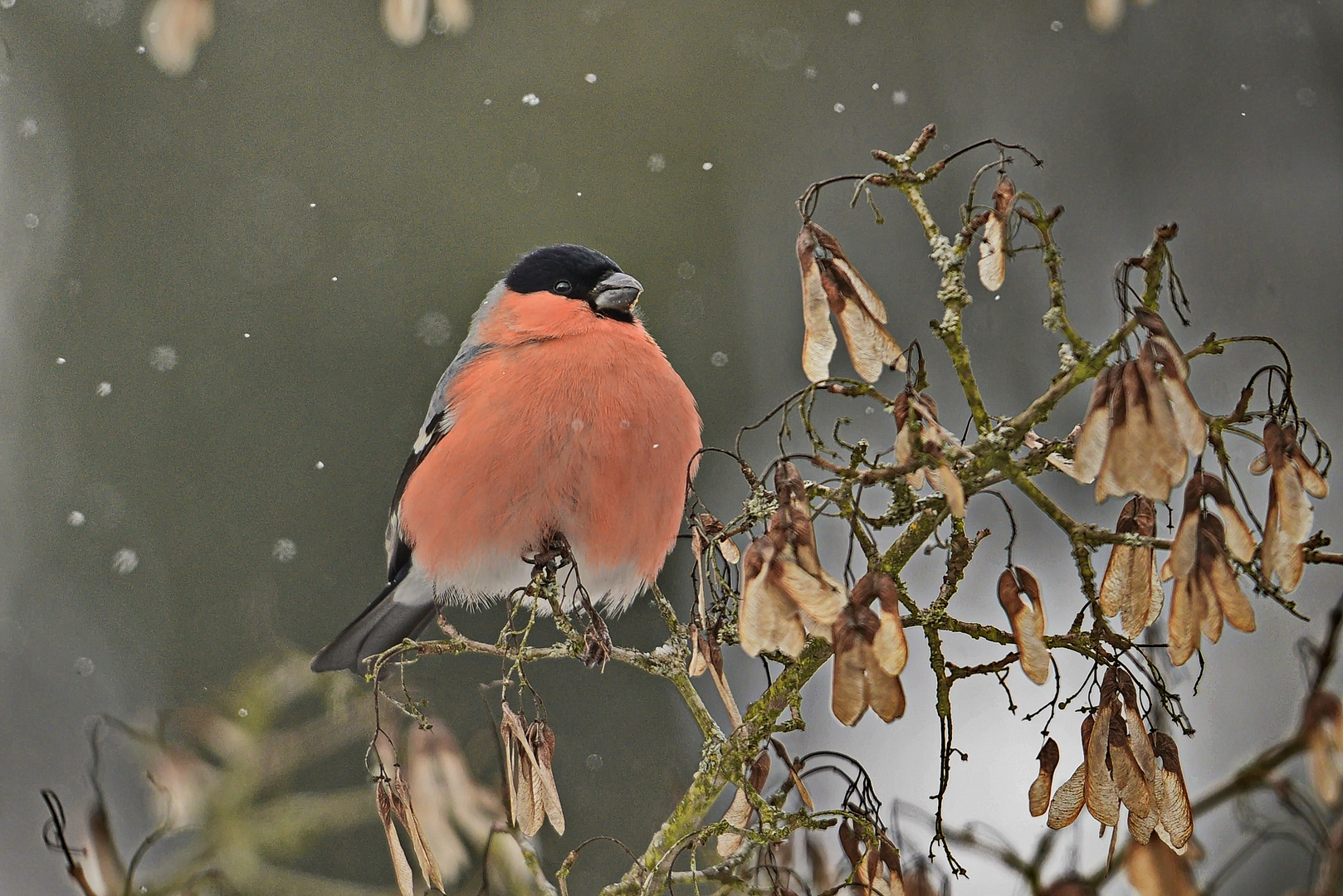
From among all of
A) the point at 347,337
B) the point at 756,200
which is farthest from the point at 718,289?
the point at 347,337

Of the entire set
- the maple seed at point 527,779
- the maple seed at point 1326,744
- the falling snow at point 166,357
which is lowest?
the maple seed at point 1326,744

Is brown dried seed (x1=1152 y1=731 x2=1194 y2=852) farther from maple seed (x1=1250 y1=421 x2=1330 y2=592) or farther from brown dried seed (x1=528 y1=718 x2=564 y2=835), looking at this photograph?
brown dried seed (x1=528 y1=718 x2=564 y2=835)

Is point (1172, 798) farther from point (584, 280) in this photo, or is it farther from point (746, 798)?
point (584, 280)

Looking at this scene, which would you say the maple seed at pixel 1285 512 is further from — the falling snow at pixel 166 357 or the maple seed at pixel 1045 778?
the falling snow at pixel 166 357

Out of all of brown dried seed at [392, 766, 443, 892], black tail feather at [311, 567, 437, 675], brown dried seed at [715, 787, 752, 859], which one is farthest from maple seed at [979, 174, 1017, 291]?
black tail feather at [311, 567, 437, 675]

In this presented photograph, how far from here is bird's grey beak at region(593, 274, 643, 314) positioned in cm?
116

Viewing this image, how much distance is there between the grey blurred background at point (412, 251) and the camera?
1.66m

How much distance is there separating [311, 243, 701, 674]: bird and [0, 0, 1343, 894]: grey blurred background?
0.43 meters

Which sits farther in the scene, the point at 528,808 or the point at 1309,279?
the point at 1309,279

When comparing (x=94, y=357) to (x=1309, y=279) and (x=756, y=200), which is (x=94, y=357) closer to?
(x=756, y=200)

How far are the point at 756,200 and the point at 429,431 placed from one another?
0.80 metres

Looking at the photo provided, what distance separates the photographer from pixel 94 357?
5.92 ft

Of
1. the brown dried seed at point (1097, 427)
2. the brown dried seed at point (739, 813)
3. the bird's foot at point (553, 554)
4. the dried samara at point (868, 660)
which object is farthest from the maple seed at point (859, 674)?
the bird's foot at point (553, 554)

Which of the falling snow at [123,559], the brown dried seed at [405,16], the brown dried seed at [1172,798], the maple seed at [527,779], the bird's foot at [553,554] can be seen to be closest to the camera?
the brown dried seed at [1172,798]
